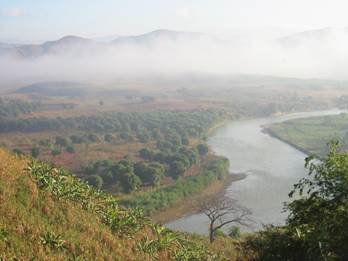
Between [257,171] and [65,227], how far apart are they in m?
50.2

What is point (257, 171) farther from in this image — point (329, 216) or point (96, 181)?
point (329, 216)

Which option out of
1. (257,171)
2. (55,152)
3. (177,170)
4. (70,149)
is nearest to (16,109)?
(70,149)

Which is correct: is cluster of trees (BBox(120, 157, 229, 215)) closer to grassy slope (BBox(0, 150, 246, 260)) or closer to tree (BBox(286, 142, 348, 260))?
grassy slope (BBox(0, 150, 246, 260))

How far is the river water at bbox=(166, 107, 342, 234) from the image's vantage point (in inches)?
1737

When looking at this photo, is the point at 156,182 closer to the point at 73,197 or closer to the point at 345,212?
the point at 73,197

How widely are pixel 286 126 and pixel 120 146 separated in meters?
39.5

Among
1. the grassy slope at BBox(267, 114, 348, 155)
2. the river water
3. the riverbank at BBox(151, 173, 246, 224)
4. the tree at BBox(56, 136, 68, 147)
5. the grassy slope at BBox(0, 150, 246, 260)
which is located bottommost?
the riverbank at BBox(151, 173, 246, 224)

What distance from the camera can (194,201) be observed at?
50031 mm

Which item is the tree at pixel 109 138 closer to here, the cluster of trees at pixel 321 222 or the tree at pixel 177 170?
the tree at pixel 177 170

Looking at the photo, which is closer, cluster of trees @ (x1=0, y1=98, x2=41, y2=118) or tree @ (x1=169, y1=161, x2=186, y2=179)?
tree @ (x1=169, y1=161, x2=186, y2=179)

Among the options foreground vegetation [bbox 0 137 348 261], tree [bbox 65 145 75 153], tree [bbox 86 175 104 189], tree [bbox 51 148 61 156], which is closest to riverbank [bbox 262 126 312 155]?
tree [bbox 86 175 104 189]

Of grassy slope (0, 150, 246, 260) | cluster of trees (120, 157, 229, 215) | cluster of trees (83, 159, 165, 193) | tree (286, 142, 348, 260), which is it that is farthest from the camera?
cluster of trees (83, 159, 165, 193)

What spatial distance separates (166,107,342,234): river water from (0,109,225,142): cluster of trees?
225 inches

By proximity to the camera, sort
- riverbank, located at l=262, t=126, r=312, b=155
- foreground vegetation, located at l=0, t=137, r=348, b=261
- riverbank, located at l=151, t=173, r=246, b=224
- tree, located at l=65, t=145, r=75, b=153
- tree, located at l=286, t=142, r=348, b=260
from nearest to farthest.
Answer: tree, located at l=286, t=142, r=348, b=260 < foreground vegetation, located at l=0, t=137, r=348, b=261 < riverbank, located at l=151, t=173, r=246, b=224 < tree, located at l=65, t=145, r=75, b=153 < riverbank, located at l=262, t=126, r=312, b=155
